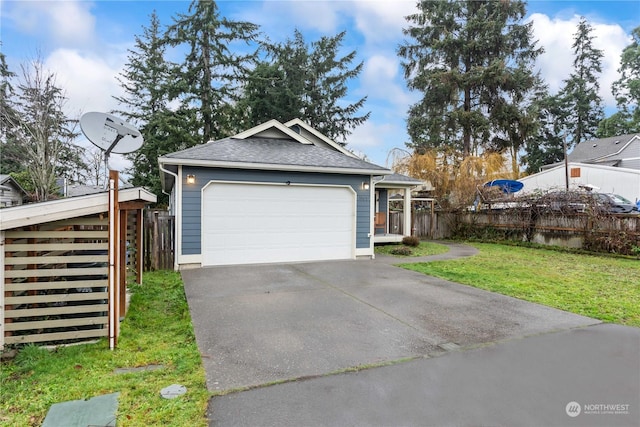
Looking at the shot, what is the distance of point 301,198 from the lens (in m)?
9.48

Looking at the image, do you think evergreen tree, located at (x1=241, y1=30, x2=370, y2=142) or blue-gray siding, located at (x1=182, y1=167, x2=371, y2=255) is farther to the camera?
evergreen tree, located at (x1=241, y1=30, x2=370, y2=142)

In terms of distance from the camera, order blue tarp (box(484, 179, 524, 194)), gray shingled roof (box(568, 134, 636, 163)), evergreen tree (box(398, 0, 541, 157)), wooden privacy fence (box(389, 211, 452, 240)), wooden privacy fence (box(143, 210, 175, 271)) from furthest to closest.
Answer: gray shingled roof (box(568, 134, 636, 163)), evergreen tree (box(398, 0, 541, 157)), wooden privacy fence (box(389, 211, 452, 240)), blue tarp (box(484, 179, 524, 194)), wooden privacy fence (box(143, 210, 175, 271))

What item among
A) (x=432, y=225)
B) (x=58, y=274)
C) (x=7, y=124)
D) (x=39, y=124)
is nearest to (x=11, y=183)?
(x=7, y=124)

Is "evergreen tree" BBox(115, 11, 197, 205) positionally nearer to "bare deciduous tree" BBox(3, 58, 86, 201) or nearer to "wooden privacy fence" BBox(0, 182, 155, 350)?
"bare deciduous tree" BBox(3, 58, 86, 201)

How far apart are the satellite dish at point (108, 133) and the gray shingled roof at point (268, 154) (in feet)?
9.90

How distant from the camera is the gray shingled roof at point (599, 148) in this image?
86.2 feet

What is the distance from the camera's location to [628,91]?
99.4 ft

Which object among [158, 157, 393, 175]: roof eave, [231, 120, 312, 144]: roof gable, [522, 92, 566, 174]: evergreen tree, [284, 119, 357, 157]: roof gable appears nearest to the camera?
[158, 157, 393, 175]: roof eave

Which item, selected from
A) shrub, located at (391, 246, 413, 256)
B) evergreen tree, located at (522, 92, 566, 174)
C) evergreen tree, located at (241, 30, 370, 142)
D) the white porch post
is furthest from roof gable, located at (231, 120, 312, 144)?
evergreen tree, located at (522, 92, 566, 174)

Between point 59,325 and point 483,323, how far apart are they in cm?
498

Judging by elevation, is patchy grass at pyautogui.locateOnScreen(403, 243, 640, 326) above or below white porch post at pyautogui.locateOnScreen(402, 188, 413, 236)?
below

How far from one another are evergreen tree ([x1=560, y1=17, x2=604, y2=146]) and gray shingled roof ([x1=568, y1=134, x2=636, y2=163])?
700 cm

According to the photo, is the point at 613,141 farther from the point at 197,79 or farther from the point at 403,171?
the point at 197,79

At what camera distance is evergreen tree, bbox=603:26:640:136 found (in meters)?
29.0
